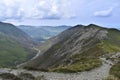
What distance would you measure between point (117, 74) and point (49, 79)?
643 inches

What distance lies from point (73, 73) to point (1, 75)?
17.4 m

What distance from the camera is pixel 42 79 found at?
54719mm

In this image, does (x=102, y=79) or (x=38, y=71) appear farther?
(x=38, y=71)

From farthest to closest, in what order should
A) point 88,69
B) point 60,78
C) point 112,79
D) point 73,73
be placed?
1. point 88,69
2. point 73,73
3. point 60,78
4. point 112,79

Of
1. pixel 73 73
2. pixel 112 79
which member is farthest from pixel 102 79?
pixel 73 73

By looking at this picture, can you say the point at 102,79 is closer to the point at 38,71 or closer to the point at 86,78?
the point at 86,78

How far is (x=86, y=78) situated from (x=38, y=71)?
15219mm

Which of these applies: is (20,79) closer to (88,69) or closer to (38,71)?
(38,71)

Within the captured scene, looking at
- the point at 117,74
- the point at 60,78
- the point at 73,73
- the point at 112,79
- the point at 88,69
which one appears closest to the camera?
the point at 112,79

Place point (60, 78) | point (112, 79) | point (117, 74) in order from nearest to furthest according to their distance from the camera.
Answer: point (112, 79) < point (60, 78) < point (117, 74)

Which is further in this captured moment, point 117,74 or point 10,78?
point 117,74

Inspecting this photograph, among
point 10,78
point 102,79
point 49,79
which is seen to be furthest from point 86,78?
point 10,78

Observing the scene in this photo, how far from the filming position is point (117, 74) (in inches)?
2422

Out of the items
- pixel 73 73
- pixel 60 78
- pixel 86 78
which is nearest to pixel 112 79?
pixel 86 78
